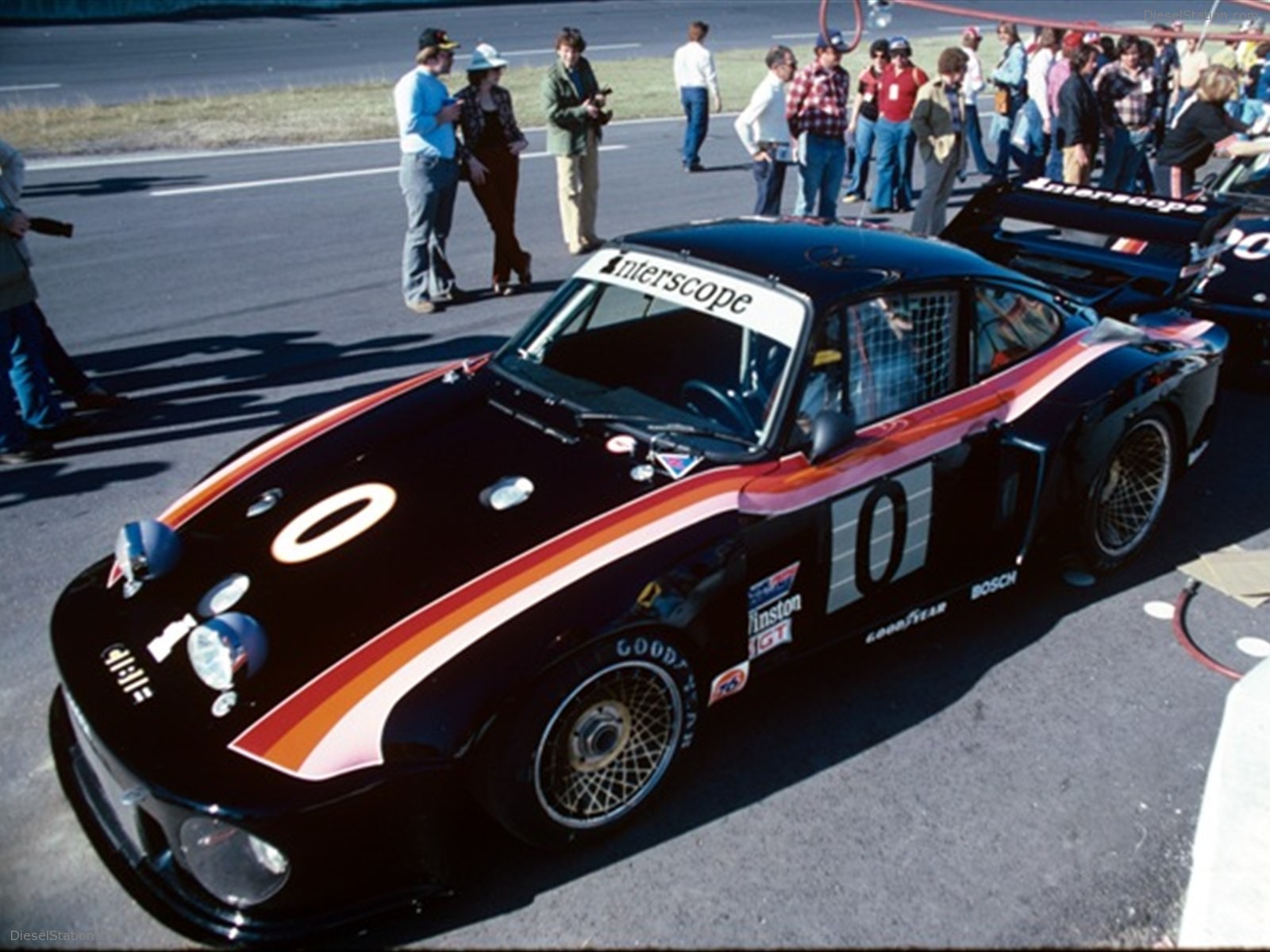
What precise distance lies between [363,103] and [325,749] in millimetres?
16772

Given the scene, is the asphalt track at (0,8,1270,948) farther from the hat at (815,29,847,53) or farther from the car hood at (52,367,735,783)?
the hat at (815,29,847,53)

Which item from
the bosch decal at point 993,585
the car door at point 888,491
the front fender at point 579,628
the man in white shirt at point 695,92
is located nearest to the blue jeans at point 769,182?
the man in white shirt at point 695,92

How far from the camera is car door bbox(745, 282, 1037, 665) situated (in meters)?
3.66

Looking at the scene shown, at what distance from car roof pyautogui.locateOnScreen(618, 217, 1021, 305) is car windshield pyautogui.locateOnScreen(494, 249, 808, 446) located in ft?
0.31

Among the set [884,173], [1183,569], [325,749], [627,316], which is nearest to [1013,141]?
[884,173]

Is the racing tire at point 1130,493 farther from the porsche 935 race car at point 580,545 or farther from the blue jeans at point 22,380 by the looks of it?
the blue jeans at point 22,380

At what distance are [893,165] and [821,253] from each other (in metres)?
8.04

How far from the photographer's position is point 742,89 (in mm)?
19953

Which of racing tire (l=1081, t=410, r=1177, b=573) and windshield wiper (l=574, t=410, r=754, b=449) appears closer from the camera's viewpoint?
windshield wiper (l=574, t=410, r=754, b=449)

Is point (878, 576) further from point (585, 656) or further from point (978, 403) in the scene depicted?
point (585, 656)

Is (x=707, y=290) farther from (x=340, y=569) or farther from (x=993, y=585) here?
(x=340, y=569)

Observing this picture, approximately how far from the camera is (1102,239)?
6457mm

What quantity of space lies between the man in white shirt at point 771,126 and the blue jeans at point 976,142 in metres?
5.15

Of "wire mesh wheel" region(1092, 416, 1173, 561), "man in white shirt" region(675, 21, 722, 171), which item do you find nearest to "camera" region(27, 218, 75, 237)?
"wire mesh wheel" region(1092, 416, 1173, 561)
